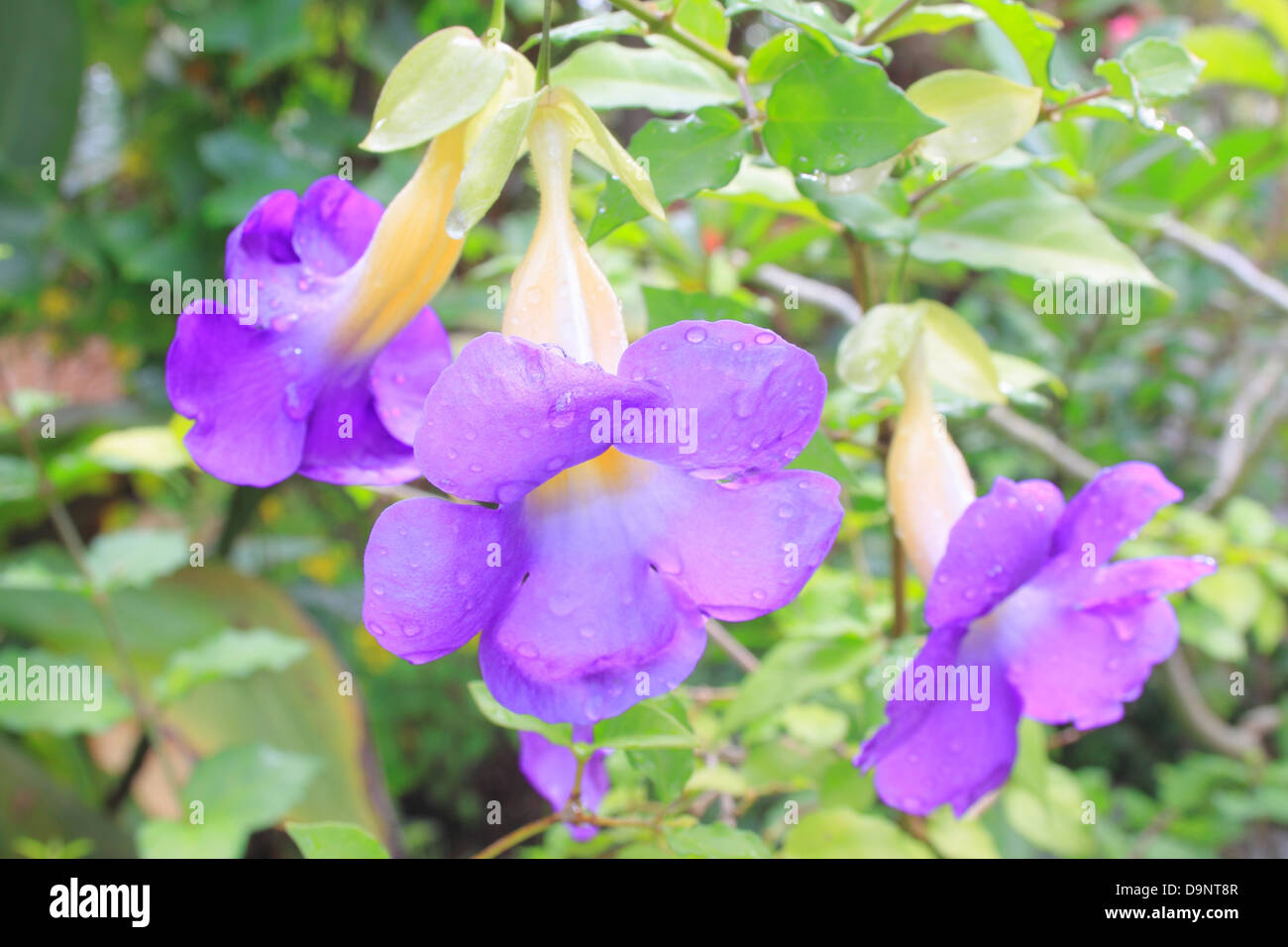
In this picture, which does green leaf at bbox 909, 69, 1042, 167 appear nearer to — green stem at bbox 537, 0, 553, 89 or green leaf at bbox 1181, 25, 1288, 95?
green stem at bbox 537, 0, 553, 89

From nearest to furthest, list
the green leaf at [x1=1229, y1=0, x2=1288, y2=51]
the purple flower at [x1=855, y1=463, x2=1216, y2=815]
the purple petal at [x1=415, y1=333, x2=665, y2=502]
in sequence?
the purple petal at [x1=415, y1=333, x2=665, y2=502]
the purple flower at [x1=855, y1=463, x2=1216, y2=815]
the green leaf at [x1=1229, y1=0, x2=1288, y2=51]

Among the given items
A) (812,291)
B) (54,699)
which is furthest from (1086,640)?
(54,699)

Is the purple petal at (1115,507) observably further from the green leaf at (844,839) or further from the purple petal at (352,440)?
the purple petal at (352,440)

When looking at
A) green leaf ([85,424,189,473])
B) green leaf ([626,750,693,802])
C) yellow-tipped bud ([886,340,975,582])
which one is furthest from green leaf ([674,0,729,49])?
green leaf ([85,424,189,473])

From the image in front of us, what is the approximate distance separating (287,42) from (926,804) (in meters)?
1.53

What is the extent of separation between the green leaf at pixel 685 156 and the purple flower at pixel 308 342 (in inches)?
3.6

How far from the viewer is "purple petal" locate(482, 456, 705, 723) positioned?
38 centimetres

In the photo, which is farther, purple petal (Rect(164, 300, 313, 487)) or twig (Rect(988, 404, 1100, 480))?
twig (Rect(988, 404, 1100, 480))

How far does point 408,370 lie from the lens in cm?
53

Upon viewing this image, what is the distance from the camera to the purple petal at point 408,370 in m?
0.51

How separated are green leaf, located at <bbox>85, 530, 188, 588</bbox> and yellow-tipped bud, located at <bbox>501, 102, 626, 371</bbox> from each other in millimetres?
784

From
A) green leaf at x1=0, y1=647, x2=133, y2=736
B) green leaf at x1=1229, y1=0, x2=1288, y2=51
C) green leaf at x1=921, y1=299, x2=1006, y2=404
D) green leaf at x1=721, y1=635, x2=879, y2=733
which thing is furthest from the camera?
green leaf at x1=1229, y1=0, x2=1288, y2=51

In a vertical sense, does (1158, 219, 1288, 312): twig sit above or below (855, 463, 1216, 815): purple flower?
above
